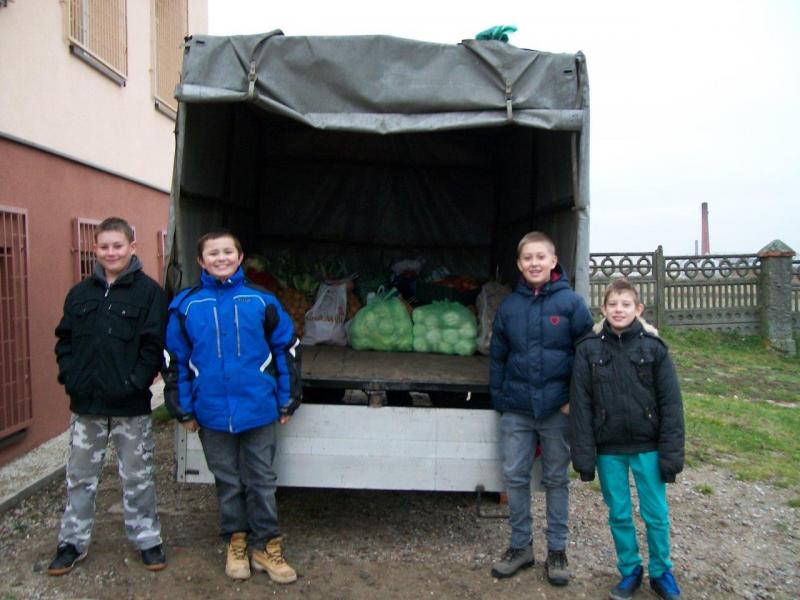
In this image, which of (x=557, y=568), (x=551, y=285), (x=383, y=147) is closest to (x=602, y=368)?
(x=551, y=285)

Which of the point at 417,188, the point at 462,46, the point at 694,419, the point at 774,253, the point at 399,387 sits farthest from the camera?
the point at 774,253

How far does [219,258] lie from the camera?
3.60 metres

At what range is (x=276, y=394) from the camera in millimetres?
3652

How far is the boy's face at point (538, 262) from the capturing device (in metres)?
3.73

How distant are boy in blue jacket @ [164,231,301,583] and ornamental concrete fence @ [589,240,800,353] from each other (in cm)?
1156

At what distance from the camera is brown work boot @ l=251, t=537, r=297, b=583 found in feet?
12.1

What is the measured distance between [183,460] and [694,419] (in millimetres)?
5850

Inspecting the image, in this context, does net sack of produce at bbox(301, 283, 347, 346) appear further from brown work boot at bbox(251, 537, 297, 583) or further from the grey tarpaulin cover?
brown work boot at bbox(251, 537, 297, 583)

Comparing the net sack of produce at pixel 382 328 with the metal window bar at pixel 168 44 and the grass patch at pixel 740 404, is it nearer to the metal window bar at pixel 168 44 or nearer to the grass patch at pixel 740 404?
the grass patch at pixel 740 404

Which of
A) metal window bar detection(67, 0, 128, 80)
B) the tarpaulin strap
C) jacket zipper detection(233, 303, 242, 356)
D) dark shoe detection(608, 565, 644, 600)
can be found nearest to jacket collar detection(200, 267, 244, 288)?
jacket zipper detection(233, 303, 242, 356)

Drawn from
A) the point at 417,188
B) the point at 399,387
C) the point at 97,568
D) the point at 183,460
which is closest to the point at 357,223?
the point at 417,188

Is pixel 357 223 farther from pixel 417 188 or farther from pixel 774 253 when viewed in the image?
pixel 774 253

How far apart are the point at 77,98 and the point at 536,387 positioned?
5.27 meters

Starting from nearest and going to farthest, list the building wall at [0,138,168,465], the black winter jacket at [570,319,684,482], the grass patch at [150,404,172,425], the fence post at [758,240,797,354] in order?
the black winter jacket at [570,319,684,482] < the building wall at [0,138,168,465] < the grass patch at [150,404,172,425] < the fence post at [758,240,797,354]
